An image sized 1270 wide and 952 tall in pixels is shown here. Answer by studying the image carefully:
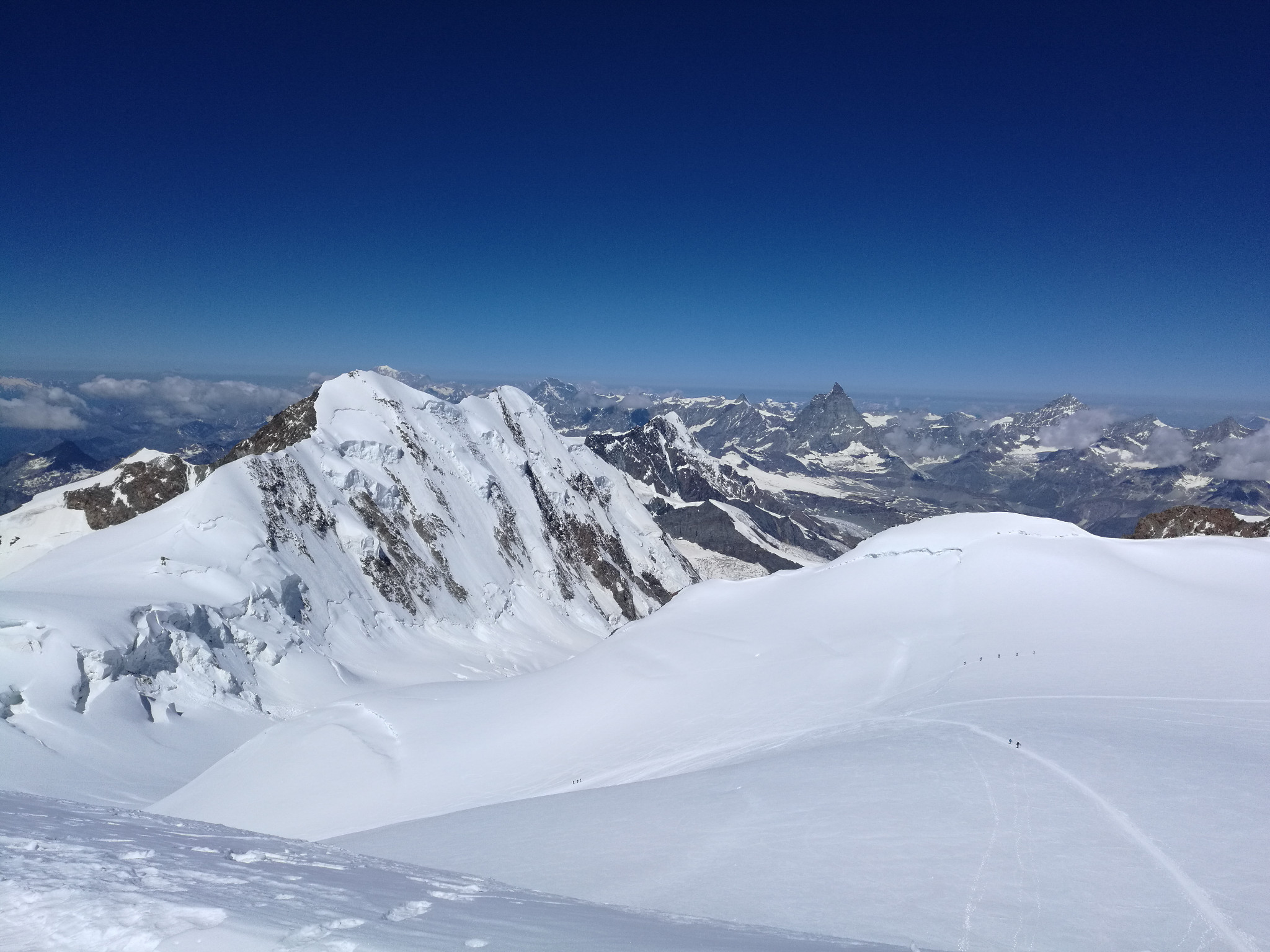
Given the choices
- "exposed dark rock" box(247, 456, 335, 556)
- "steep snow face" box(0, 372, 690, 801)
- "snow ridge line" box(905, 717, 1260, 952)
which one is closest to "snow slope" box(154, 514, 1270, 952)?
"snow ridge line" box(905, 717, 1260, 952)

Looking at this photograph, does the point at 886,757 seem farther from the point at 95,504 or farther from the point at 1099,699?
the point at 95,504

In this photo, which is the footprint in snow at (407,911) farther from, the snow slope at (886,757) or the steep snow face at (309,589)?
the steep snow face at (309,589)

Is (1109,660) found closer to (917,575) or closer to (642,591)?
(917,575)

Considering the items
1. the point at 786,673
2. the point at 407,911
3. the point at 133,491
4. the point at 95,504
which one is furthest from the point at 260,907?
the point at 95,504

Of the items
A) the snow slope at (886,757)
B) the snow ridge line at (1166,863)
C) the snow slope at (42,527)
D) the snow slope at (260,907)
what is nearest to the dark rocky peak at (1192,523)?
the snow slope at (886,757)

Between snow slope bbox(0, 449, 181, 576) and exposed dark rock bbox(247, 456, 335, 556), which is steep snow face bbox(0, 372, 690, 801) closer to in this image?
exposed dark rock bbox(247, 456, 335, 556)

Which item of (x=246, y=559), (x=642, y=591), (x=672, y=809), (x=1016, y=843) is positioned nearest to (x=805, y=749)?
(x=672, y=809)
